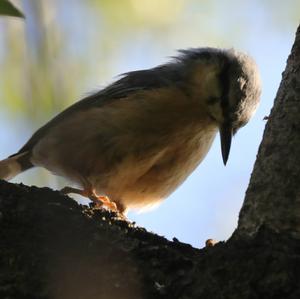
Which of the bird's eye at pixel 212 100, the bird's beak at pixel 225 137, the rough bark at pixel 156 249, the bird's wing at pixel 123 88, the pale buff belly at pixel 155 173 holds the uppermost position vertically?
the bird's wing at pixel 123 88

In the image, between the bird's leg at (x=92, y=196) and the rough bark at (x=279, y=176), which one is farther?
the bird's leg at (x=92, y=196)

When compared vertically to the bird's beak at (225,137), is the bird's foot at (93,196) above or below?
below

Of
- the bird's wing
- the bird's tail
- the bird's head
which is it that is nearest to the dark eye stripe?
the bird's head

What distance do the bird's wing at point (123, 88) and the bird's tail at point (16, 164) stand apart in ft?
0.18

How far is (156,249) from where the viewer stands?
195 cm

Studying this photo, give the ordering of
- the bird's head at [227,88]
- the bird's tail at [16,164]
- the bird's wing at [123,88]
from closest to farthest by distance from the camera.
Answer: the bird's head at [227,88], the bird's wing at [123,88], the bird's tail at [16,164]

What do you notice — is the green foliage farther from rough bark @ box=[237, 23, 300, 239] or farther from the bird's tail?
the bird's tail

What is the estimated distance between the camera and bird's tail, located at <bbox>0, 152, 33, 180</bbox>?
15.3 feet

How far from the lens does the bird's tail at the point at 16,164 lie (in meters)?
4.67

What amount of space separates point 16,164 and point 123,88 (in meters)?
0.96

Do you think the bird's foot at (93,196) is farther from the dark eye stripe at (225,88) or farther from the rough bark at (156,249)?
the rough bark at (156,249)

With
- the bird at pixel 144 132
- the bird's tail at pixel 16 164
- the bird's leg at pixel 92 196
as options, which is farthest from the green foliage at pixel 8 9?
→ the bird's tail at pixel 16 164

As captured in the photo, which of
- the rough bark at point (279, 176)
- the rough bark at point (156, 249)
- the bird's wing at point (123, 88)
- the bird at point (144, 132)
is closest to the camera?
the rough bark at point (156, 249)

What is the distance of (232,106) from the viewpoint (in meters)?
4.33
